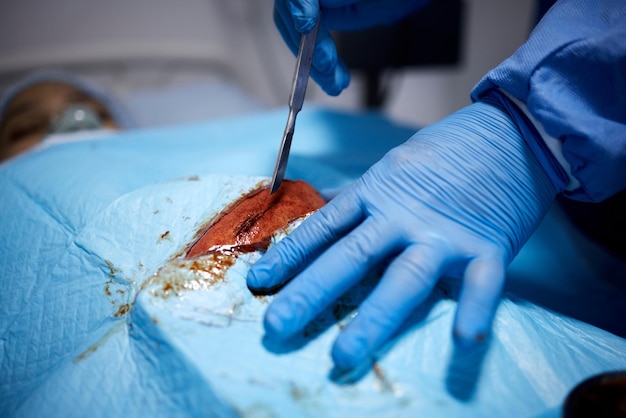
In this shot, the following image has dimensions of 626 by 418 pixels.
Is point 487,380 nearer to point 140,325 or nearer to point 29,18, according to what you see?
point 140,325

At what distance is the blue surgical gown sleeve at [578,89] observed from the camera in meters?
0.60

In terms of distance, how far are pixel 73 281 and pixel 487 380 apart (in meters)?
0.64

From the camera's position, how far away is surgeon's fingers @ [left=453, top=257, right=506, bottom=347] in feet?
1.64

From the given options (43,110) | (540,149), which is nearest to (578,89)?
(540,149)

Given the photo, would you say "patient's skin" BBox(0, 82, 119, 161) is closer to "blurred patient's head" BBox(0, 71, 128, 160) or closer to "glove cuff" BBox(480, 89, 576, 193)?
"blurred patient's head" BBox(0, 71, 128, 160)

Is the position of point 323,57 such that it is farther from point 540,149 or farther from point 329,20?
point 540,149

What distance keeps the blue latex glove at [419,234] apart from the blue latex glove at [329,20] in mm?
334

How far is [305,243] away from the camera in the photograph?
610mm

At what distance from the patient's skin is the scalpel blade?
1.28m

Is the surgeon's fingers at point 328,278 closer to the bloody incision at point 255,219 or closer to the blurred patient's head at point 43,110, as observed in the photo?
the bloody incision at point 255,219

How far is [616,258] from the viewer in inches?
37.2

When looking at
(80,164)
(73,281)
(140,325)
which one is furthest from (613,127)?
(80,164)

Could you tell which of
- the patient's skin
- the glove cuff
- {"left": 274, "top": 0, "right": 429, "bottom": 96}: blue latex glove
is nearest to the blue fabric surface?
the glove cuff

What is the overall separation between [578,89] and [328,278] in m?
0.48
